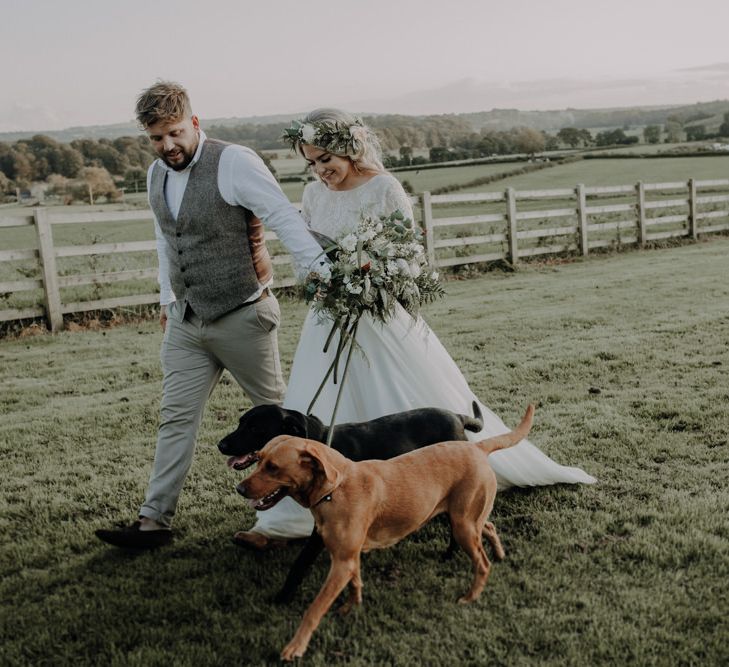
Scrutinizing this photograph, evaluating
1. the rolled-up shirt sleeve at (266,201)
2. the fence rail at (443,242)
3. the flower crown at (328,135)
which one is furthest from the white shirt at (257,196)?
the fence rail at (443,242)

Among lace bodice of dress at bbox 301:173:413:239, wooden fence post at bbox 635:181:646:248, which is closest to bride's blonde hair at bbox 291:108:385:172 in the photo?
lace bodice of dress at bbox 301:173:413:239

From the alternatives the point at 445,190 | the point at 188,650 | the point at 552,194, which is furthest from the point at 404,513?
the point at 445,190

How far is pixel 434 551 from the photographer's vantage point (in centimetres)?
393

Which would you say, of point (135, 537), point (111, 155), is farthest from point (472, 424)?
point (111, 155)

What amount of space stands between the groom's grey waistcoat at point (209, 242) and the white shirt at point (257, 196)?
36 millimetres

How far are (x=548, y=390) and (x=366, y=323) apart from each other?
2991mm

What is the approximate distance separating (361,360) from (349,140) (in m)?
A: 1.20

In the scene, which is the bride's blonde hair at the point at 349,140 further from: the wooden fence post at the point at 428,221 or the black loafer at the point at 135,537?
the wooden fence post at the point at 428,221

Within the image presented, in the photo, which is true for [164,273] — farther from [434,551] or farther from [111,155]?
[111,155]

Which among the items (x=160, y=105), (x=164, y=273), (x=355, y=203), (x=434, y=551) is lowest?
(x=434, y=551)

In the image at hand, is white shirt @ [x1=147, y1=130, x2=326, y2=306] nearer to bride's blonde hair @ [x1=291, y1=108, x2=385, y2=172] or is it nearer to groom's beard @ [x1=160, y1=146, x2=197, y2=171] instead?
groom's beard @ [x1=160, y1=146, x2=197, y2=171]

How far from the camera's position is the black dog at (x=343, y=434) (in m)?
3.46

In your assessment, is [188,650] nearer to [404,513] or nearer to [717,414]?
[404,513]

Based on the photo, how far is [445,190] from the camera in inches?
1351
